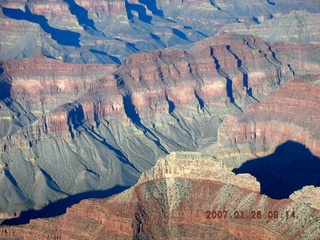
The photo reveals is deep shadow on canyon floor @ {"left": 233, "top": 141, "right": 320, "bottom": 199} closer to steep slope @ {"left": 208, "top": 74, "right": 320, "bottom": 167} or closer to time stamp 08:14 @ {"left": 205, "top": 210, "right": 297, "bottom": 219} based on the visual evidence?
steep slope @ {"left": 208, "top": 74, "right": 320, "bottom": 167}

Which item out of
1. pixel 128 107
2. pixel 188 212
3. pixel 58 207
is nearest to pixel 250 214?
pixel 188 212

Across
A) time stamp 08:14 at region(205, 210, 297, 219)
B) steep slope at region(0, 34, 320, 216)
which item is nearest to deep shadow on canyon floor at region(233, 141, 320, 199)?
steep slope at region(0, 34, 320, 216)

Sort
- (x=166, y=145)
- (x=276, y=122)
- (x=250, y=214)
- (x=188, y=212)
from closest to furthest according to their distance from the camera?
(x=250, y=214)
(x=188, y=212)
(x=276, y=122)
(x=166, y=145)

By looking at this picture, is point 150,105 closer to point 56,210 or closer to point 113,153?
point 113,153

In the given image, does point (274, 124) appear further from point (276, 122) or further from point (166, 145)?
point (166, 145)

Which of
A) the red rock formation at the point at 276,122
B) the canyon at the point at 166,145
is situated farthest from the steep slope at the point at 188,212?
the red rock formation at the point at 276,122

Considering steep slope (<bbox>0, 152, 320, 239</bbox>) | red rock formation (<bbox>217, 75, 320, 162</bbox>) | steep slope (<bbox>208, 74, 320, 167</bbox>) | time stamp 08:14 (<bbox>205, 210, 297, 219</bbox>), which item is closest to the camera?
steep slope (<bbox>0, 152, 320, 239</bbox>)

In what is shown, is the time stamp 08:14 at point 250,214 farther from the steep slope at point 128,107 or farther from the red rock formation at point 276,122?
the steep slope at point 128,107
